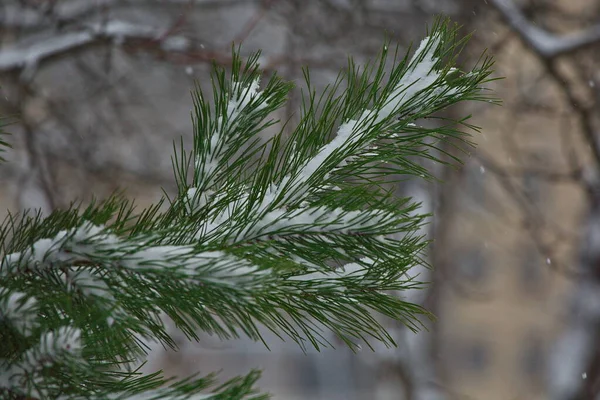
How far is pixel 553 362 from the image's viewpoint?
241 inches

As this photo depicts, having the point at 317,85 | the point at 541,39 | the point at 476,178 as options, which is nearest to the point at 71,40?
the point at 541,39

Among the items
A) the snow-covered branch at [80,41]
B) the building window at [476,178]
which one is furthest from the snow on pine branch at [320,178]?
the building window at [476,178]

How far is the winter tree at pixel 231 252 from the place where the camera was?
0.93 meters

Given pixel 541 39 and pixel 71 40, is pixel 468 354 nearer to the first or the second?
pixel 541 39

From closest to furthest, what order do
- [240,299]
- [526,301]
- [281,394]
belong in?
1. [240,299]
2. [281,394]
3. [526,301]

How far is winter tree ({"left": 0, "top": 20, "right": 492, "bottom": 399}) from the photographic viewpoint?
932 mm

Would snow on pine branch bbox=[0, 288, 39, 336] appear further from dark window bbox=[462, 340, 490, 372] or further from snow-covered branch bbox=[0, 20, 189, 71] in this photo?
dark window bbox=[462, 340, 490, 372]

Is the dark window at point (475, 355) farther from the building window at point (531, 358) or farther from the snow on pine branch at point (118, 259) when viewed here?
the snow on pine branch at point (118, 259)

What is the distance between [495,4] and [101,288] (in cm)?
384

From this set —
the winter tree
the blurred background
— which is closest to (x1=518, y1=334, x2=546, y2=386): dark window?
the blurred background

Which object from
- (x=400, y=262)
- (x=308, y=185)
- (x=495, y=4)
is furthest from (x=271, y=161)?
(x=495, y=4)

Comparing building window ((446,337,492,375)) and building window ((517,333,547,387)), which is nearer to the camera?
building window ((517,333,547,387))

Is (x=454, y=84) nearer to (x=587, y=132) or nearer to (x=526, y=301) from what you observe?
(x=587, y=132)

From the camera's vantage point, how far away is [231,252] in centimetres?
98
